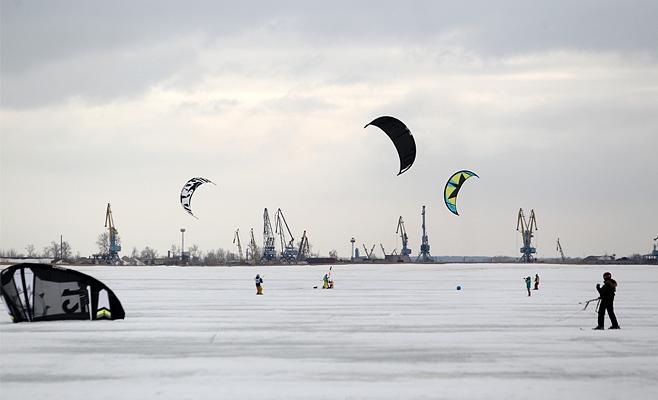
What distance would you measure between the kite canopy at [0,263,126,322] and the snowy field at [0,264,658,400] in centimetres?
56

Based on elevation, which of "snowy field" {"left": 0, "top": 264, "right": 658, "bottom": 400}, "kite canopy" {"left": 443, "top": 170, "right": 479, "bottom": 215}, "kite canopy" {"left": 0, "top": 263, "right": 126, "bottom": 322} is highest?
"kite canopy" {"left": 443, "top": 170, "right": 479, "bottom": 215}

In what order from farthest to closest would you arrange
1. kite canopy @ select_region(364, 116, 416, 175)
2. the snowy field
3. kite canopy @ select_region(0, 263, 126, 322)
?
kite canopy @ select_region(364, 116, 416, 175) → kite canopy @ select_region(0, 263, 126, 322) → the snowy field

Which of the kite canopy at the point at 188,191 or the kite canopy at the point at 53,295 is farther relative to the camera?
the kite canopy at the point at 188,191

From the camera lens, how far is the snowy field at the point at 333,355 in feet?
49.5

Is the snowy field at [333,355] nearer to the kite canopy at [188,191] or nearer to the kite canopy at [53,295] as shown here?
the kite canopy at [53,295]

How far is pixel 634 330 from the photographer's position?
24641 millimetres

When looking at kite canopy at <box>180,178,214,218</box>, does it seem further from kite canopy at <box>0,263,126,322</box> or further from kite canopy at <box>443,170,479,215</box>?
kite canopy at <box>0,263,126,322</box>

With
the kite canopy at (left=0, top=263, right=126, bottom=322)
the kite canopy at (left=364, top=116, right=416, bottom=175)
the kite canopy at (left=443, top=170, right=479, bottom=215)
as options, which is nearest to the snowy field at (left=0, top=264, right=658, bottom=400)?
the kite canopy at (left=0, top=263, right=126, bottom=322)

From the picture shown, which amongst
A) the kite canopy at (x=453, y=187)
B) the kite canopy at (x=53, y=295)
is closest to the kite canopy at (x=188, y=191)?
the kite canopy at (x=453, y=187)

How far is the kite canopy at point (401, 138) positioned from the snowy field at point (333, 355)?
762 cm

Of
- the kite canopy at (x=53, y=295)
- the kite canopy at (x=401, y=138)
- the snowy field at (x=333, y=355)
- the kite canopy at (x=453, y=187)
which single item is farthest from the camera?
the kite canopy at (x=453, y=187)

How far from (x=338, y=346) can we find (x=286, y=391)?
19.9ft

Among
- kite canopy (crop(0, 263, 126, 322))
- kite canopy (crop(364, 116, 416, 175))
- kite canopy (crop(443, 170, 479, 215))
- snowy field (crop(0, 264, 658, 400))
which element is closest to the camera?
snowy field (crop(0, 264, 658, 400))

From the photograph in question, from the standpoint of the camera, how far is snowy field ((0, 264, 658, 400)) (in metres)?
15.1
